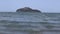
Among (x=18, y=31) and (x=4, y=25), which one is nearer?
(x=18, y=31)

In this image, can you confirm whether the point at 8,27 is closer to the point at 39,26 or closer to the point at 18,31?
the point at 18,31

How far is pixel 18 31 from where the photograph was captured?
1.43 meters

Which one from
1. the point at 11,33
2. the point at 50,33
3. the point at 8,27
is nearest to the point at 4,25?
the point at 8,27

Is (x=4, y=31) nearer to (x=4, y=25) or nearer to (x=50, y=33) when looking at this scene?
(x=4, y=25)

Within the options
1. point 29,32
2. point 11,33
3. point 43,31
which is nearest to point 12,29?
point 11,33

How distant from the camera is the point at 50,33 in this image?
1.42m

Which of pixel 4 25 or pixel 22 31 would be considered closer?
pixel 22 31

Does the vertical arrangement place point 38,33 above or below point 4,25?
below

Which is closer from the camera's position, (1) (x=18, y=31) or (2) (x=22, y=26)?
(1) (x=18, y=31)

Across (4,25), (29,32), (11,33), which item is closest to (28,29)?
(29,32)

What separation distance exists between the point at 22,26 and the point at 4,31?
0.19 meters

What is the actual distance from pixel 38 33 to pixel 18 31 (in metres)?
0.18

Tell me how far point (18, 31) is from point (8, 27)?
133 millimetres

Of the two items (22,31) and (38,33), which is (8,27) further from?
(38,33)
